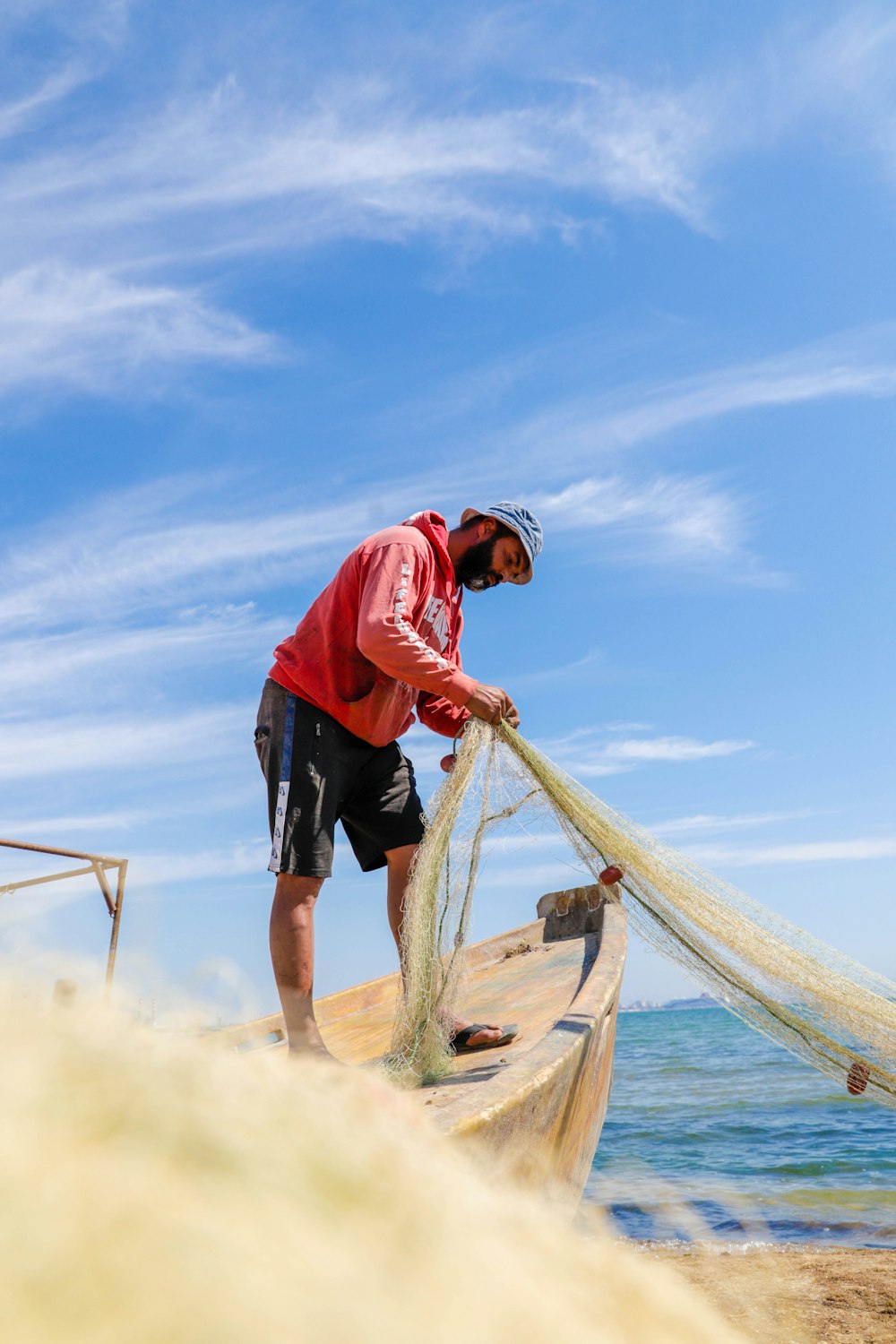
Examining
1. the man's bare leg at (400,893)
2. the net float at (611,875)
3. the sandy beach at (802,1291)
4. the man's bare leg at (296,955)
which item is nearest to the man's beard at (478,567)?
the man's bare leg at (400,893)

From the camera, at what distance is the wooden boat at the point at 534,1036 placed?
1988 millimetres

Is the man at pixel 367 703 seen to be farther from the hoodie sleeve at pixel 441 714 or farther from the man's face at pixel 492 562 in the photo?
the hoodie sleeve at pixel 441 714

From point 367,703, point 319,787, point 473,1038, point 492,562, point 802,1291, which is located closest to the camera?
point 319,787

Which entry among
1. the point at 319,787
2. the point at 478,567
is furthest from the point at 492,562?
the point at 319,787

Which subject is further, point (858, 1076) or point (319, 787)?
point (319, 787)

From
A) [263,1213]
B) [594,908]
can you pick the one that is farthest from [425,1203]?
[594,908]

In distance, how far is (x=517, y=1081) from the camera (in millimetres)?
2082

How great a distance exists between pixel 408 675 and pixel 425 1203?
6.13ft

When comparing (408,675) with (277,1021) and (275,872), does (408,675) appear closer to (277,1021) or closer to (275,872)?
(275,872)

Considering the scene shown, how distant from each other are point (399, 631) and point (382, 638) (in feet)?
0.19

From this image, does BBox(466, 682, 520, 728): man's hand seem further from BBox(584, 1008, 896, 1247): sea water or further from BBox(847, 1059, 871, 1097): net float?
BBox(584, 1008, 896, 1247): sea water

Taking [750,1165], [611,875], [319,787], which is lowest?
[750,1165]

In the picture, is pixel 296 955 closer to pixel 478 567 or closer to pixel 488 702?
pixel 488 702

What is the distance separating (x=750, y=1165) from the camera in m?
8.92
